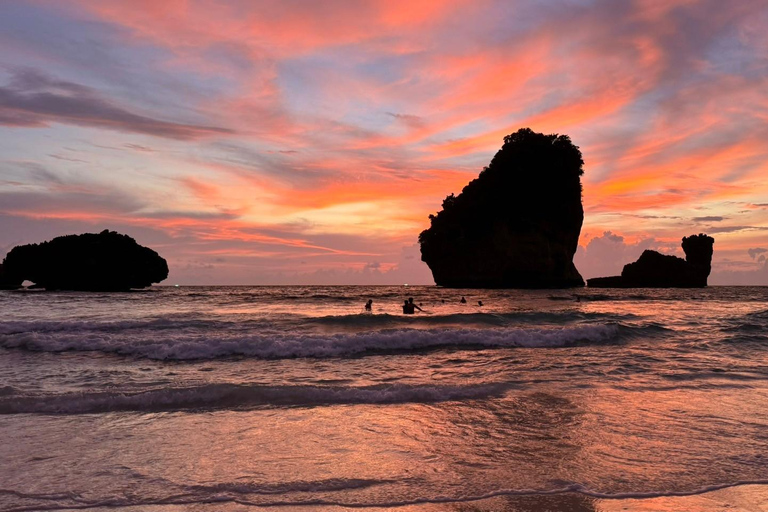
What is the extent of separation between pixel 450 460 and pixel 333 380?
5.53 meters

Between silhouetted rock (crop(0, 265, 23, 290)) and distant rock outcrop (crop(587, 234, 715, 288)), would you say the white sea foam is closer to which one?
silhouetted rock (crop(0, 265, 23, 290))

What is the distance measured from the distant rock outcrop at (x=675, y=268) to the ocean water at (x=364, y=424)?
9582 centimetres

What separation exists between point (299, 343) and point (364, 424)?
8.41 metres

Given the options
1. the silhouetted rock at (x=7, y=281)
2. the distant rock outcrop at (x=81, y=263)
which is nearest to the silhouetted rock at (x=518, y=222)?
the distant rock outcrop at (x=81, y=263)

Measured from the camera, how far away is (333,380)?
35.5 ft

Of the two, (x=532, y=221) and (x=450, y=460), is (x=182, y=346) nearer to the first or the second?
(x=450, y=460)

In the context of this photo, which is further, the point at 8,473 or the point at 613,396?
the point at 613,396

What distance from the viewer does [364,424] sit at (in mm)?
7246

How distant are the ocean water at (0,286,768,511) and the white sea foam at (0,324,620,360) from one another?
11 centimetres

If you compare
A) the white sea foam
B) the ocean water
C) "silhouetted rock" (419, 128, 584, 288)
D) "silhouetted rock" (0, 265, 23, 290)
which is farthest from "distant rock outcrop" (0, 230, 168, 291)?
the ocean water

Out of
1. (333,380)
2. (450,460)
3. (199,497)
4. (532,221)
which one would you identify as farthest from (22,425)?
(532,221)

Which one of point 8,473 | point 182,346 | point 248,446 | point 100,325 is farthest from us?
point 100,325

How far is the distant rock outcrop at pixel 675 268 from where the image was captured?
99.2 metres

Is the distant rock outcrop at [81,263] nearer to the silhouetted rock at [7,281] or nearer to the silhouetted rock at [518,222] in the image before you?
the silhouetted rock at [7,281]
